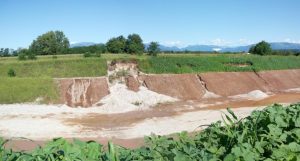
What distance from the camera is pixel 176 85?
4766 centimetres

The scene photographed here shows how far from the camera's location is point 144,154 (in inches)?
140

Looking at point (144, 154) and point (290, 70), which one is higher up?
point (144, 154)

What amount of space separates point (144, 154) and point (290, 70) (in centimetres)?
6045

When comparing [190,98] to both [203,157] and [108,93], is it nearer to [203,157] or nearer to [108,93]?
[108,93]


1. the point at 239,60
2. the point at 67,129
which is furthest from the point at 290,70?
the point at 67,129

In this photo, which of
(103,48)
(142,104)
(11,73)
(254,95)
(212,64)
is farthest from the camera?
(103,48)

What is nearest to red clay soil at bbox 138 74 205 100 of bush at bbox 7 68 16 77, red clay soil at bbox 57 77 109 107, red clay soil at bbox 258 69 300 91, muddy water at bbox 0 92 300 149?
muddy water at bbox 0 92 300 149

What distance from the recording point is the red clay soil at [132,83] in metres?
45.7

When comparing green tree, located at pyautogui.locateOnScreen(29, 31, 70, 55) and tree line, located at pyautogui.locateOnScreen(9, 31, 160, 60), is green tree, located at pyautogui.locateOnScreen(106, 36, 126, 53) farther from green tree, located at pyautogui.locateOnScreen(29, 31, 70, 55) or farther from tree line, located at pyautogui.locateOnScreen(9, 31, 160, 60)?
green tree, located at pyautogui.locateOnScreen(29, 31, 70, 55)

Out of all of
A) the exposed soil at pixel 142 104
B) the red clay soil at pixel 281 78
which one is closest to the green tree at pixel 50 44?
the exposed soil at pixel 142 104

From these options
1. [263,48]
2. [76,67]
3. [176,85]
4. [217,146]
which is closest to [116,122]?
[176,85]

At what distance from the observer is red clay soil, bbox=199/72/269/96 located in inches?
1948

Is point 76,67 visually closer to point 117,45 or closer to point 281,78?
point 117,45

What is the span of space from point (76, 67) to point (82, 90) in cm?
612
